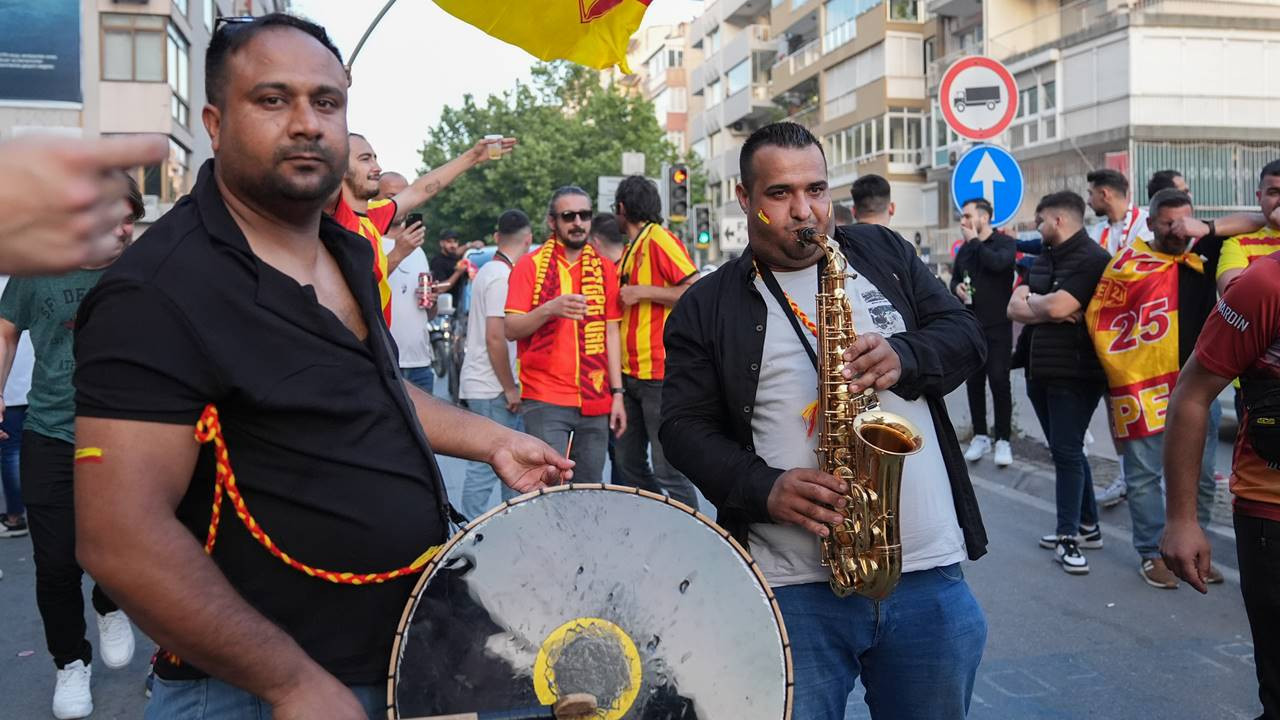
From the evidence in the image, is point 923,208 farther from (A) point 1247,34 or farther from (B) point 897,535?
(B) point 897,535

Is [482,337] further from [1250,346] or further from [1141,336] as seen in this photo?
[1250,346]

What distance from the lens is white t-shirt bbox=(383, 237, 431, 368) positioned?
750 centimetres

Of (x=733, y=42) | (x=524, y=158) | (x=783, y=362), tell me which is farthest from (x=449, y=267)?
(x=733, y=42)

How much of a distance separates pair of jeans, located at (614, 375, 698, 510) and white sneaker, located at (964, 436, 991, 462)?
3807 millimetres

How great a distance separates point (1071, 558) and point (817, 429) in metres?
4.32

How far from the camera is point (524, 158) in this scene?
48938 mm

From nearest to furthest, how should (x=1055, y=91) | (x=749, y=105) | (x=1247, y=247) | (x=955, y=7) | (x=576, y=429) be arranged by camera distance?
(x=1247, y=247) → (x=576, y=429) → (x=1055, y=91) → (x=955, y=7) → (x=749, y=105)

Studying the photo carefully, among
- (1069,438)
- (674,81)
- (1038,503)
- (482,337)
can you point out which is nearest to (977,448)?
(1038,503)

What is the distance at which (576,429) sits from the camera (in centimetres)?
649

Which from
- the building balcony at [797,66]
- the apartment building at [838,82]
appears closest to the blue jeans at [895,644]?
the apartment building at [838,82]

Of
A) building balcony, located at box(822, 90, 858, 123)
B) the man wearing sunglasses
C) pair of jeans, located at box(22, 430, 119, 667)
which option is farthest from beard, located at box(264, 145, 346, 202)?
building balcony, located at box(822, 90, 858, 123)

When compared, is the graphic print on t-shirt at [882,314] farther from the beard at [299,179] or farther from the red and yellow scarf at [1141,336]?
the red and yellow scarf at [1141,336]

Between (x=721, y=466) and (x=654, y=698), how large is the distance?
34.8 inches

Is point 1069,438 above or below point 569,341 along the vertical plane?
below
